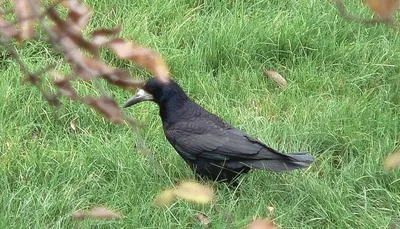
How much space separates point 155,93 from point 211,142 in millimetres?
394

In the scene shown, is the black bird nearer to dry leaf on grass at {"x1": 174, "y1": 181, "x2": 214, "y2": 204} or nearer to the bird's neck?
the bird's neck

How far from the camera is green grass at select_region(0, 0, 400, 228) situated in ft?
11.7

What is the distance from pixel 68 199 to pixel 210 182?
722mm

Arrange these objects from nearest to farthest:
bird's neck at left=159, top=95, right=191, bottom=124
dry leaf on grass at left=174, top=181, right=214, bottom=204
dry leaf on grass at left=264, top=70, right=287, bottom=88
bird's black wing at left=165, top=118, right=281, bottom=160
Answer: dry leaf on grass at left=174, top=181, right=214, bottom=204 < bird's black wing at left=165, top=118, right=281, bottom=160 < bird's neck at left=159, top=95, right=191, bottom=124 < dry leaf on grass at left=264, top=70, right=287, bottom=88

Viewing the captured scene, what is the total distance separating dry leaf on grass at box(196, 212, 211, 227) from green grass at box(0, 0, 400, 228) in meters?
0.03

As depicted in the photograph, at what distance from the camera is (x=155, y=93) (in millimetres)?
3988

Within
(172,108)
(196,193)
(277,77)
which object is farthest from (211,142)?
(196,193)

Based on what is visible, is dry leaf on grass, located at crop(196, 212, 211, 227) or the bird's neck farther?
the bird's neck

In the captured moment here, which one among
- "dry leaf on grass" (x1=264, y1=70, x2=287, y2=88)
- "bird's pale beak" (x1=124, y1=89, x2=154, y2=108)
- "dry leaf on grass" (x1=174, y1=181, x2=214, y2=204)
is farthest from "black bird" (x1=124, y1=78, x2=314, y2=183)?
"dry leaf on grass" (x1=174, y1=181, x2=214, y2=204)

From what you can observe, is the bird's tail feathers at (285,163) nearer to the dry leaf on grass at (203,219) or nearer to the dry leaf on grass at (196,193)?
the dry leaf on grass at (203,219)

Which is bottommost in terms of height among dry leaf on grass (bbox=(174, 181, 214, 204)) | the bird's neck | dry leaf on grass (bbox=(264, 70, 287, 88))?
dry leaf on grass (bbox=(264, 70, 287, 88))

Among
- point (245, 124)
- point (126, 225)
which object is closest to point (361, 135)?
point (245, 124)

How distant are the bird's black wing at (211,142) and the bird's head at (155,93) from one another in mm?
152

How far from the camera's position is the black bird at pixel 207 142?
3.72 meters
